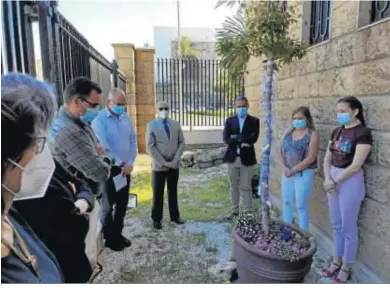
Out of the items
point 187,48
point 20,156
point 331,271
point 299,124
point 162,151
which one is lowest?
point 331,271

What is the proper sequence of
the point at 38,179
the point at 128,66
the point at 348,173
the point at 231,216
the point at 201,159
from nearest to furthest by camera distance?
the point at 38,179
the point at 348,173
the point at 231,216
the point at 128,66
the point at 201,159

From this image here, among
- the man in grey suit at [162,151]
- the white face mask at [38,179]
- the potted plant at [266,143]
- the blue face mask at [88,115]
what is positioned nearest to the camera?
the white face mask at [38,179]

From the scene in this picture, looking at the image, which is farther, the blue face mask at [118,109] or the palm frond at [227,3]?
the blue face mask at [118,109]

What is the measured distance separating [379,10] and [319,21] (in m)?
0.96

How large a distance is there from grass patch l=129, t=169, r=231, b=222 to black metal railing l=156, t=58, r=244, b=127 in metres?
2.89

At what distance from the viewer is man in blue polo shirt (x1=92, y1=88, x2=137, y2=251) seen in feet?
9.54

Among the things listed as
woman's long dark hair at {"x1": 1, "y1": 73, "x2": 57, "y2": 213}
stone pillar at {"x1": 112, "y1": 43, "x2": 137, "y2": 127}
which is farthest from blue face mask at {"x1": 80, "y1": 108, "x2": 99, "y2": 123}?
stone pillar at {"x1": 112, "y1": 43, "x2": 137, "y2": 127}

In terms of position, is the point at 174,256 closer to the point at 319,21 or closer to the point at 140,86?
the point at 319,21

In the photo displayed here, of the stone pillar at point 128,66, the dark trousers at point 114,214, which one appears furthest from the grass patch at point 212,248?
the stone pillar at point 128,66

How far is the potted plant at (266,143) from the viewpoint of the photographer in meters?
2.19

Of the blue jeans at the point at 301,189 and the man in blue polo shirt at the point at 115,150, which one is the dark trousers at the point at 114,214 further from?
the blue jeans at the point at 301,189

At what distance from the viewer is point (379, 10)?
2.35 metres

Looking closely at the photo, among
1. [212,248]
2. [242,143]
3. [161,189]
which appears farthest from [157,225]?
[242,143]

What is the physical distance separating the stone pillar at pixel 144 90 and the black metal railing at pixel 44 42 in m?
4.11
